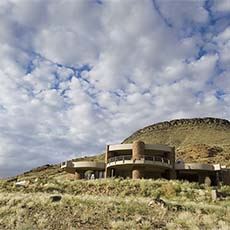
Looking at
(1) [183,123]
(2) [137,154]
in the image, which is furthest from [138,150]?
(1) [183,123]

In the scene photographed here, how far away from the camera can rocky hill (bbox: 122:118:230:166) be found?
298 ft

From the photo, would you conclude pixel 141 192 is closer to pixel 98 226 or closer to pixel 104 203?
pixel 104 203

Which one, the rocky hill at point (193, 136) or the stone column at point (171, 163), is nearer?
the stone column at point (171, 163)

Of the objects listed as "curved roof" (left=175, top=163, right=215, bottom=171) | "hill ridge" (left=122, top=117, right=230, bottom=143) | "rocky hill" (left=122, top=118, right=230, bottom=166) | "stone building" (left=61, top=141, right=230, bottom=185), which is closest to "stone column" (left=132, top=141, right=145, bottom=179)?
"stone building" (left=61, top=141, right=230, bottom=185)

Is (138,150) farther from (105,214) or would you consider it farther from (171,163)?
(105,214)

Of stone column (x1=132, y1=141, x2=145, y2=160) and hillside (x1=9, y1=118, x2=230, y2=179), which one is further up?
hillside (x1=9, y1=118, x2=230, y2=179)

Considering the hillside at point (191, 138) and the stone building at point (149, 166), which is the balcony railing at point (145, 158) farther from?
the hillside at point (191, 138)

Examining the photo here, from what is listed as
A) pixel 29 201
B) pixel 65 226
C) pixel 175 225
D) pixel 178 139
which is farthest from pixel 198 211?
pixel 178 139

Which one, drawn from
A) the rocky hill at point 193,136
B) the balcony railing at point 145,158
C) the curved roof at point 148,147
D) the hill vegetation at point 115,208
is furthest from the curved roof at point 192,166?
the rocky hill at point 193,136

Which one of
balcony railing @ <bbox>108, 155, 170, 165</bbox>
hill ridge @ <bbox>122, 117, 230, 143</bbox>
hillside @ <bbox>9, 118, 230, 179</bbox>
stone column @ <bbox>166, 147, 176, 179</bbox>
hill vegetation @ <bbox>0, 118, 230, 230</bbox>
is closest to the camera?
hill vegetation @ <bbox>0, 118, 230, 230</bbox>

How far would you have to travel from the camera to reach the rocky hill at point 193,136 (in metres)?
90.9

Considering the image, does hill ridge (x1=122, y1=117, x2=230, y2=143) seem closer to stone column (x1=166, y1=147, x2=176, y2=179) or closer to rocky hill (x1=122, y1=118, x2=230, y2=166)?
rocky hill (x1=122, y1=118, x2=230, y2=166)

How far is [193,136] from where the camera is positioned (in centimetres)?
13112

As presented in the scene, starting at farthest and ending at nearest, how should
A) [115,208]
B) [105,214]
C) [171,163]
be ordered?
[171,163]
[115,208]
[105,214]
